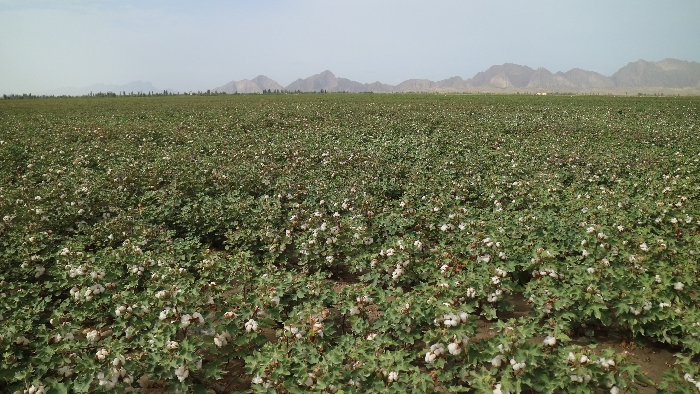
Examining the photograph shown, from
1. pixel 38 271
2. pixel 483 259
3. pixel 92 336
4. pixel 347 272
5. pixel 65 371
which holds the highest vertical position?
pixel 483 259

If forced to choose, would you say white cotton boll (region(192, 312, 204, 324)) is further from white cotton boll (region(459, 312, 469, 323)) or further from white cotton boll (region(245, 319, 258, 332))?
white cotton boll (region(459, 312, 469, 323))

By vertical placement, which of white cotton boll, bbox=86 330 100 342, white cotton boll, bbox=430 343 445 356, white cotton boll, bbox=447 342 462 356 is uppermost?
white cotton boll, bbox=86 330 100 342

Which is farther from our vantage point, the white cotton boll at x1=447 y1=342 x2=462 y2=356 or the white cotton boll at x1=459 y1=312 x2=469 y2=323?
the white cotton boll at x1=459 y1=312 x2=469 y2=323

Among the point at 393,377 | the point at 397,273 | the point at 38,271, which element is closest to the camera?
the point at 393,377

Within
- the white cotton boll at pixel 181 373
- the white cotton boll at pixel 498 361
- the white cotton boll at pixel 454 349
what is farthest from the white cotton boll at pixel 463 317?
the white cotton boll at pixel 181 373

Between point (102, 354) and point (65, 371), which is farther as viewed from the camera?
point (65, 371)

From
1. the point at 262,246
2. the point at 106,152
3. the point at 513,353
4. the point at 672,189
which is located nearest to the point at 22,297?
the point at 262,246

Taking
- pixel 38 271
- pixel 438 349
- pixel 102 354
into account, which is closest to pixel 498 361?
pixel 438 349

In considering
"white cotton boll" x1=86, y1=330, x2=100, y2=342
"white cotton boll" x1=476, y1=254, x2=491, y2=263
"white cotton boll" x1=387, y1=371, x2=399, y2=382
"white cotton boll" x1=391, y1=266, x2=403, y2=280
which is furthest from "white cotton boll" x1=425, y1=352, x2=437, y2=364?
"white cotton boll" x1=86, y1=330, x2=100, y2=342

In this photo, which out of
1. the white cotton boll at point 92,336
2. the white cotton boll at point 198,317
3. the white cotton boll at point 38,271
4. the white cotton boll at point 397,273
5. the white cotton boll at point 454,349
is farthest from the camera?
the white cotton boll at point 38,271

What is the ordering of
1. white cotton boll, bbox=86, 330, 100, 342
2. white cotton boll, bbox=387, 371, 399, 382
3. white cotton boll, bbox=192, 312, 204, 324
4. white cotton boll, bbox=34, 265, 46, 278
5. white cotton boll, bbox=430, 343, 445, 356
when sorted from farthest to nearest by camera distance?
white cotton boll, bbox=34, 265, 46, 278, white cotton boll, bbox=192, 312, 204, 324, white cotton boll, bbox=86, 330, 100, 342, white cotton boll, bbox=430, 343, 445, 356, white cotton boll, bbox=387, 371, 399, 382

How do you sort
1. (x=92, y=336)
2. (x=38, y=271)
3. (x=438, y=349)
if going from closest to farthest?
(x=438, y=349)
(x=92, y=336)
(x=38, y=271)

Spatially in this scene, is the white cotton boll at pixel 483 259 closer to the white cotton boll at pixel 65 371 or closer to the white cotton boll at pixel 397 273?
the white cotton boll at pixel 397 273

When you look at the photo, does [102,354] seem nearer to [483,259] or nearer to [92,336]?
[92,336]
